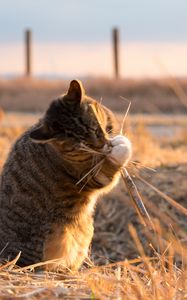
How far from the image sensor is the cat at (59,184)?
4348 millimetres

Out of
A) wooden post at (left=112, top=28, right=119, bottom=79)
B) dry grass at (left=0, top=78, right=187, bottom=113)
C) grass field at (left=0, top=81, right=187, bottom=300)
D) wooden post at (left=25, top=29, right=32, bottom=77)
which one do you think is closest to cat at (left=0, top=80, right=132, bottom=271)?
grass field at (left=0, top=81, right=187, bottom=300)

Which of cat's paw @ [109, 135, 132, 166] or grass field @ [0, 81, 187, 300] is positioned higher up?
cat's paw @ [109, 135, 132, 166]

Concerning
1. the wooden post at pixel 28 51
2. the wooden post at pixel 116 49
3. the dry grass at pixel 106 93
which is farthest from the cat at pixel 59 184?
the wooden post at pixel 28 51

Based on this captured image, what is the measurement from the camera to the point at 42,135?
4.22 meters

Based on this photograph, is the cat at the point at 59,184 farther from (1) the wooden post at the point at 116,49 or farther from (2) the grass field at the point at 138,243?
(1) the wooden post at the point at 116,49

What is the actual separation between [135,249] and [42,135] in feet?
8.54

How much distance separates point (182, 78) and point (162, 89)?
2.41m

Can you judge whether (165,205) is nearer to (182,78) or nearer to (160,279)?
(160,279)

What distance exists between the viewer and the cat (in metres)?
4.35

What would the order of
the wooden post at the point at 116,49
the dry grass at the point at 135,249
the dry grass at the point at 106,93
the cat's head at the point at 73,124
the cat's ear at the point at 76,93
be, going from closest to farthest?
the dry grass at the point at 135,249
the cat's head at the point at 73,124
the cat's ear at the point at 76,93
the dry grass at the point at 106,93
the wooden post at the point at 116,49

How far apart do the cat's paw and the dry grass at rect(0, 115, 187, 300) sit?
32 cm

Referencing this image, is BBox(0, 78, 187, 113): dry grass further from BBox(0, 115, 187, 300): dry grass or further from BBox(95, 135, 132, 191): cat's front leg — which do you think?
BBox(95, 135, 132, 191): cat's front leg

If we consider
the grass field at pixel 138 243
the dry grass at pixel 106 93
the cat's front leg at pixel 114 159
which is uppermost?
the cat's front leg at pixel 114 159

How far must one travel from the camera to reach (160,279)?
332cm
